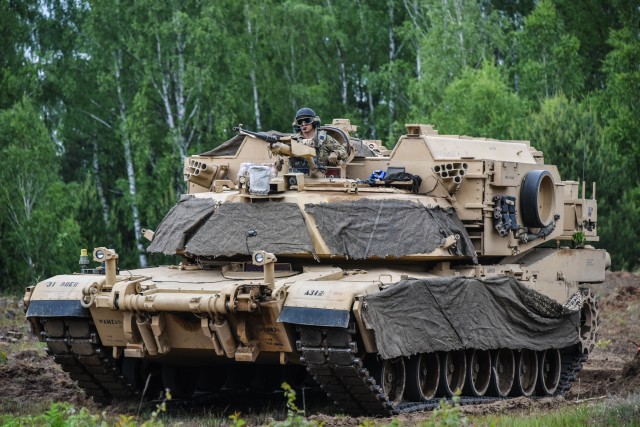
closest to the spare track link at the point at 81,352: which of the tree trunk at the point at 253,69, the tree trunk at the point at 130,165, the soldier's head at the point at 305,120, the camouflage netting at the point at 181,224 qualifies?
the camouflage netting at the point at 181,224

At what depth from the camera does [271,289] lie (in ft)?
48.2

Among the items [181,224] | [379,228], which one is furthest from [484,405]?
[181,224]

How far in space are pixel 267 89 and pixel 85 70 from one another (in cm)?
539

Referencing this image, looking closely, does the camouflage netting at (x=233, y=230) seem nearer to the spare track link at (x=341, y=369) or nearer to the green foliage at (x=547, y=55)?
the spare track link at (x=341, y=369)

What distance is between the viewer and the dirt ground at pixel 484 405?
53.7 feet

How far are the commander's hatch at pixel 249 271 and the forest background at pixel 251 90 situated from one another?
16.9m

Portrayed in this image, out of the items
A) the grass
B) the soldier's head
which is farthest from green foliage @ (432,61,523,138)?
the grass

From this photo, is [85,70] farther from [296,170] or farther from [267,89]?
[296,170]

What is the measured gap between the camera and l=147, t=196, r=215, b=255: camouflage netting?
16594 millimetres

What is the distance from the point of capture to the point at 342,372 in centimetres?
1453

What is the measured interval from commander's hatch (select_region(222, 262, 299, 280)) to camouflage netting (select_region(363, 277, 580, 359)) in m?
1.47

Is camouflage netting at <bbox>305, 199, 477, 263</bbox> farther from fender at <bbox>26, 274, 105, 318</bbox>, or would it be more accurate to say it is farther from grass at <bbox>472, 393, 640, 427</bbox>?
fender at <bbox>26, 274, 105, 318</bbox>

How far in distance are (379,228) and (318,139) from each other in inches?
72.5

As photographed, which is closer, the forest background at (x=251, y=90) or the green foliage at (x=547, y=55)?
the forest background at (x=251, y=90)
